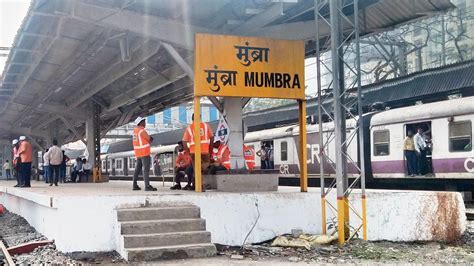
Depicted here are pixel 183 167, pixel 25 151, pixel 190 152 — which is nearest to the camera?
pixel 190 152

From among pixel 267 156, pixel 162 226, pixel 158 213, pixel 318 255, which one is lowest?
pixel 318 255

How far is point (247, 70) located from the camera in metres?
10.6

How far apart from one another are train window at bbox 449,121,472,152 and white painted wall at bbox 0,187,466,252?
155 inches

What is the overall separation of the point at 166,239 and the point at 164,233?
203mm

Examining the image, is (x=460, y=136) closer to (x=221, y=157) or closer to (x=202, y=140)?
(x=221, y=157)

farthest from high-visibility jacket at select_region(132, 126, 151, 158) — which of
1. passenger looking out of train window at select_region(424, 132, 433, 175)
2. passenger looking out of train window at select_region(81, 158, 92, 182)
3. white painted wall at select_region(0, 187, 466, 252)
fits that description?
passenger looking out of train window at select_region(81, 158, 92, 182)

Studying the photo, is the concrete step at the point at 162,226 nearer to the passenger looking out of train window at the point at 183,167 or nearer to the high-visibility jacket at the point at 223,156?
the high-visibility jacket at the point at 223,156

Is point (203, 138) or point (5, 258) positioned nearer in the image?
point (5, 258)

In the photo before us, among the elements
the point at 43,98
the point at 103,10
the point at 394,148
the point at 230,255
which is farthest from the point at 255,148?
the point at 230,255

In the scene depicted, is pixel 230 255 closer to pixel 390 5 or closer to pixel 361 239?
pixel 361 239

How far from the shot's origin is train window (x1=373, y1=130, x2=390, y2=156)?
53.0 feet

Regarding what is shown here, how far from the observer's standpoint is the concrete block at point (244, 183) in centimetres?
1063

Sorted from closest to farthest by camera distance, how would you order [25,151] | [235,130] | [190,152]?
1. [190,152]
2. [235,130]
3. [25,151]

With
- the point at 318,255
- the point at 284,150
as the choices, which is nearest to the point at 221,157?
the point at 318,255
